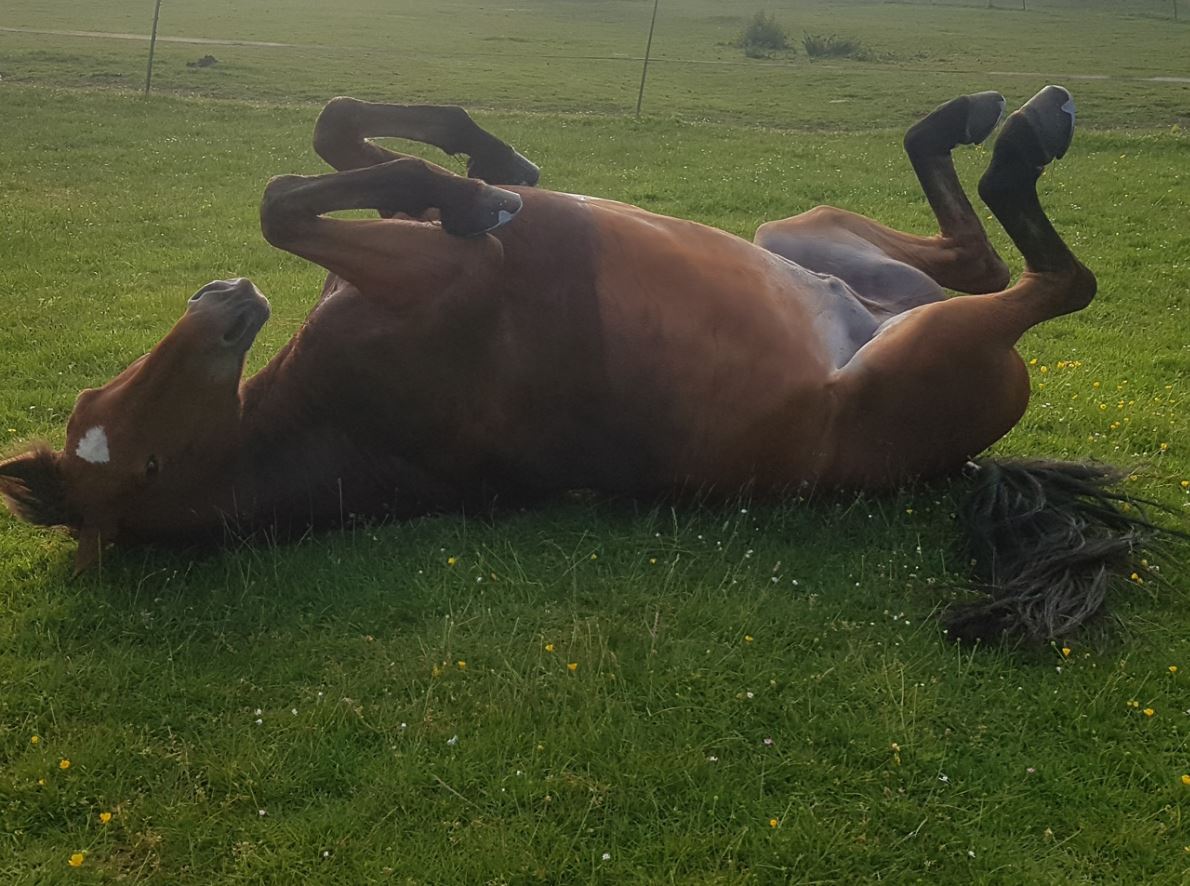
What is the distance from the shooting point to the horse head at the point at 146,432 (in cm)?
358

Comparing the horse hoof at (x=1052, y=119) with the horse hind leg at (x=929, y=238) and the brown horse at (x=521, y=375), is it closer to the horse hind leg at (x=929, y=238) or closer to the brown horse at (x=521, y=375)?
the brown horse at (x=521, y=375)

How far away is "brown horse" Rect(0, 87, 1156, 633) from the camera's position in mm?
3688

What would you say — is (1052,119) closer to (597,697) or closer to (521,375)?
(521,375)

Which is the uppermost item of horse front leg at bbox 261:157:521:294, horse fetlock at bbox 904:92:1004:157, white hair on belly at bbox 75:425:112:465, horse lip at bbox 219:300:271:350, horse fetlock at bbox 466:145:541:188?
horse fetlock at bbox 904:92:1004:157

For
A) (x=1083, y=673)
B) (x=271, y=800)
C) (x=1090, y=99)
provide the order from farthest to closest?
(x=1090, y=99)
(x=1083, y=673)
(x=271, y=800)

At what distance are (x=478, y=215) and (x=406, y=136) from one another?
116cm

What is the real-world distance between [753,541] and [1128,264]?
6221 millimetres

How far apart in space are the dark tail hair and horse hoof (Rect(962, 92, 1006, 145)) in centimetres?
165

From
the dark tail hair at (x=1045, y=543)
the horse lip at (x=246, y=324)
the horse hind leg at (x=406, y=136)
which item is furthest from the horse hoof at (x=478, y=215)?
the dark tail hair at (x=1045, y=543)

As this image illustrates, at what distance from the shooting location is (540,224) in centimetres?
403

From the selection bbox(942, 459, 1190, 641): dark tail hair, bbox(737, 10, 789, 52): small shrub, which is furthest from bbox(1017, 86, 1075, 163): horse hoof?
bbox(737, 10, 789, 52): small shrub

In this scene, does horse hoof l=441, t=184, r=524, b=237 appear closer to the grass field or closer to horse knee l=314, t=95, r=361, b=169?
horse knee l=314, t=95, r=361, b=169

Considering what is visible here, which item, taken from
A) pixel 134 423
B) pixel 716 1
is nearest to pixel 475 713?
pixel 134 423

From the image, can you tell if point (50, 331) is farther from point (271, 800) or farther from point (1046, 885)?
point (1046, 885)
